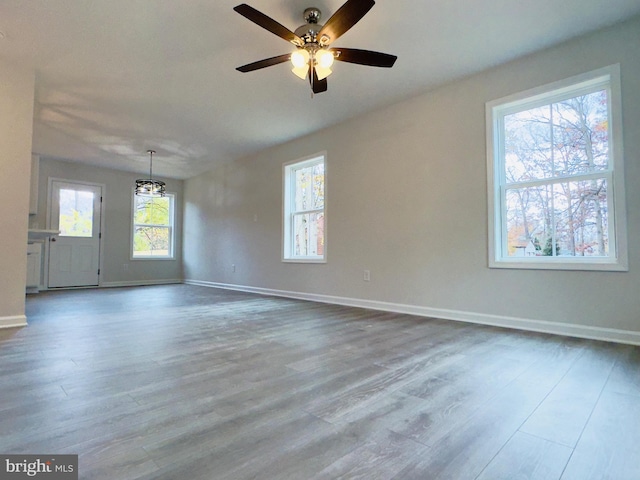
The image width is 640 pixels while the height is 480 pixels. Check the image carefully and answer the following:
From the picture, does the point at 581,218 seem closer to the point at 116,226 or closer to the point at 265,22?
the point at 265,22

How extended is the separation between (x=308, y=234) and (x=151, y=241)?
4.35 meters

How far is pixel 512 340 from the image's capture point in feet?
8.32

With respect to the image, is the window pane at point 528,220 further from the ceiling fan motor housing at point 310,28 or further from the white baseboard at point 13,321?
the white baseboard at point 13,321

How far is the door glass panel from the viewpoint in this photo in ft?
20.3

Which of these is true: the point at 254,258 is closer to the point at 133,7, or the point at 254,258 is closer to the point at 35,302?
the point at 35,302

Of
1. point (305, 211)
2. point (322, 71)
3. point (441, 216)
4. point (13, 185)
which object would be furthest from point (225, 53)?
point (441, 216)

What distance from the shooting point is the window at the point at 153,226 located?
7164mm

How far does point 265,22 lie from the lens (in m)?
2.13

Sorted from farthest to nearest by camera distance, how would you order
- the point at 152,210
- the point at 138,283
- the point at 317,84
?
the point at 152,210 < the point at 138,283 < the point at 317,84

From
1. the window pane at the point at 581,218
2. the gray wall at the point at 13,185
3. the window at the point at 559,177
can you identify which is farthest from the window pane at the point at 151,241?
the window pane at the point at 581,218

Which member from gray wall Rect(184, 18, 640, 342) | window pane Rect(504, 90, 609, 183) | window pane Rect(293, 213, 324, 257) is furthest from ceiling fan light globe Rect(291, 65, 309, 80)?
window pane Rect(293, 213, 324, 257)

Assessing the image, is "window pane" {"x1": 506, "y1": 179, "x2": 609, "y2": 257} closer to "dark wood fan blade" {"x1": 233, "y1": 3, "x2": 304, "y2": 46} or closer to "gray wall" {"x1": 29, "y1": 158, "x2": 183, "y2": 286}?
"dark wood fan blade" {"x1": 233, "y1": 3, "x2": 304, "y2": 46}

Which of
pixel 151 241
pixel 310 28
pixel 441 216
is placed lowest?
pixel 151 241

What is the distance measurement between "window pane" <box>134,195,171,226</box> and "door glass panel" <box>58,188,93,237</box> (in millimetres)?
876
